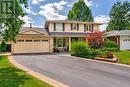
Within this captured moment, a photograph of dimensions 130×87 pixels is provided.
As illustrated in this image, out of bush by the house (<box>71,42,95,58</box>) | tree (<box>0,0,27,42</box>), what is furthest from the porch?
tree (<box>0,0,27,42</box>)

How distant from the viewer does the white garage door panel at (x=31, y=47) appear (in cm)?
4206

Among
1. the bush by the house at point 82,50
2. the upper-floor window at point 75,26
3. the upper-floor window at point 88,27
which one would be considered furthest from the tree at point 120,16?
the bush by the house at point 82,50

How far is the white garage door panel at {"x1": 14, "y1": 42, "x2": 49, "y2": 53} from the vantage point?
1656 inches

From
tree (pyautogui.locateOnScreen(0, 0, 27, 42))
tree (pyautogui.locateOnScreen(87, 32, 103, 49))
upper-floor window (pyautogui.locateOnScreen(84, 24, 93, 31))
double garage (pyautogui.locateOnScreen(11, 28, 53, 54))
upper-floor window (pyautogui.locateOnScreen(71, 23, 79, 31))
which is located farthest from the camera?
upper-floor window (pyautogui.locateOnScreen(84, 24, 93, 31))

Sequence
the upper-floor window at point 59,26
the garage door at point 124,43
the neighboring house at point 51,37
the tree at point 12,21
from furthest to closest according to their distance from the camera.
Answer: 1. the upper-floor window at point 59,26
2. the garage door at point 124,43
3. the neighboring house at point 51,37
4. the tree at point 12,21

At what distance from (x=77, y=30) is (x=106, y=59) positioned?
22105 millimetres

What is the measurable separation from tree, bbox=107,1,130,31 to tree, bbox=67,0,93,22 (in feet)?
27.0

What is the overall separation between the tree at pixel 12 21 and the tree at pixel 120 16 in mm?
61883

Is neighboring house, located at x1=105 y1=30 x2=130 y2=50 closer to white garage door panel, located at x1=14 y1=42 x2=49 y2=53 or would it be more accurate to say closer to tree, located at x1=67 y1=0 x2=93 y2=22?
white garage door panel, located at x1=14 y1=42 x2=49 y2=53

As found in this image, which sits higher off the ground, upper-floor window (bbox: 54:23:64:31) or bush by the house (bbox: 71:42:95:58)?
upper-floor window (bbox: 54:23:64:31)

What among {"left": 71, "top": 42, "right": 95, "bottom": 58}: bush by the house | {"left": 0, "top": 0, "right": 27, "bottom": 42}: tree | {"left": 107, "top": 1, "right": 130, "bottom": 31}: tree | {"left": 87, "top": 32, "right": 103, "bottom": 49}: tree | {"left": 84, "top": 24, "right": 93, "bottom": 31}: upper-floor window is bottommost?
{"left": 71, "top": 42, "right": 95, "bottom": 58}: bush by the house

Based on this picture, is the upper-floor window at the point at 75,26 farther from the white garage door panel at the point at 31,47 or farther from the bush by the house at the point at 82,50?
the bush by the house at the point at 82,50

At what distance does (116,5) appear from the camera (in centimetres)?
8269

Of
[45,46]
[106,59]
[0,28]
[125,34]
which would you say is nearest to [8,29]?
[0,28]
